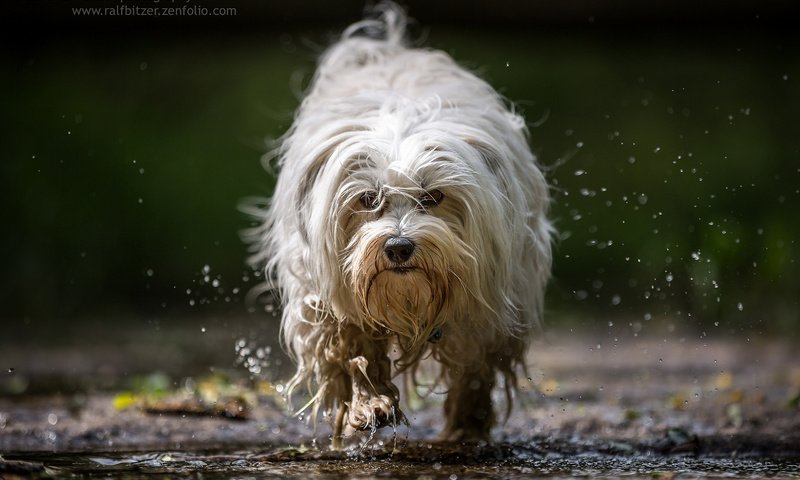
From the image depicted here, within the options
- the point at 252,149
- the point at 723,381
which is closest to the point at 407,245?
the point at 723,381

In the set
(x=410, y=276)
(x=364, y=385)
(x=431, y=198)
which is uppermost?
(x=431, y=198)

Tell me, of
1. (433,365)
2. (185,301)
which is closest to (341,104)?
(433,365)

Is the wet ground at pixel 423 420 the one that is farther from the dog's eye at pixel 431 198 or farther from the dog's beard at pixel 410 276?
the dog's eye at pixel 431 198

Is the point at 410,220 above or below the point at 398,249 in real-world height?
above

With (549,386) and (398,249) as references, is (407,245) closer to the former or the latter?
(398,249)

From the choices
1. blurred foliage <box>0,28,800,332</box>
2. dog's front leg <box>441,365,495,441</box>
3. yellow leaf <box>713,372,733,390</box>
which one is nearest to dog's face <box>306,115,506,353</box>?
dog's front leg <box>441,365,495,441</box>

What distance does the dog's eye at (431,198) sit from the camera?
4164 millimetres

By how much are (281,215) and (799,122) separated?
6.47 m

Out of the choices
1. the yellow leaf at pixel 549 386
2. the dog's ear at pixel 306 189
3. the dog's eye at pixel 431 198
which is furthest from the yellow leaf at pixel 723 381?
the dog's ear at pixel 306 189

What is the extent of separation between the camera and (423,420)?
18.1ft

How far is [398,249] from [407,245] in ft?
0.11

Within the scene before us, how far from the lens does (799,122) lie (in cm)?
985

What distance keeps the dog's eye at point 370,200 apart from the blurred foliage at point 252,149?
527 centimetres

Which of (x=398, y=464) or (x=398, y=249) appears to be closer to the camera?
(x=398, y=249)
